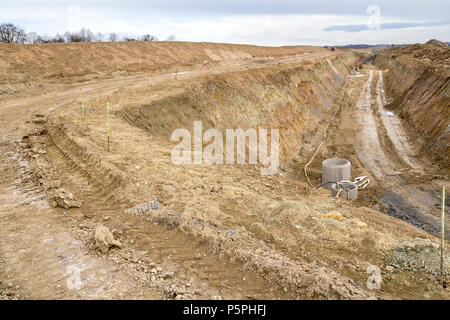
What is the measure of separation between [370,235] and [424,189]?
38.4 ft

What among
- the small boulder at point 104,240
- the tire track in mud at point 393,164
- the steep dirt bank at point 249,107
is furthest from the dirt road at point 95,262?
the tire track in mud at point 393,164

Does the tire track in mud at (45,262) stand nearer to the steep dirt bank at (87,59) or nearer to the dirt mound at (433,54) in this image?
the steep dirt bank at (87,59)

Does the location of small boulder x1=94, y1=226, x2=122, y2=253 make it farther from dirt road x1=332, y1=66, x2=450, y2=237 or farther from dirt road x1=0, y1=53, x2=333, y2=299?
dirt road x1=332, y1=66, x2=450, y2=237

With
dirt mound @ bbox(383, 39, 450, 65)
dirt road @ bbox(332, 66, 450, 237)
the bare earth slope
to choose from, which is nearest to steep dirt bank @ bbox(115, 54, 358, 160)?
the bare earth slope

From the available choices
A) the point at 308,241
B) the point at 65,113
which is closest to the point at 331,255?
the point at 308,241

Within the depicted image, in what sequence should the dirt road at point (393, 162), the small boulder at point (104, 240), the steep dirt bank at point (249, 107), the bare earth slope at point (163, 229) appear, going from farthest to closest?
the steep dirt bank at point (249, 107) → the dirt road at point (393, 162) → the small boulder at point (104, 240) → the bare earth slope at point (163, 229)

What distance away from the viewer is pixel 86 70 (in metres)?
27.9

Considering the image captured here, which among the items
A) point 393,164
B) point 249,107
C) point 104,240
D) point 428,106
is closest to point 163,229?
point 104,240

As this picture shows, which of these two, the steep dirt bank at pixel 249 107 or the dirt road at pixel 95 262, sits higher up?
the steep dirt bank at pixel 249 107

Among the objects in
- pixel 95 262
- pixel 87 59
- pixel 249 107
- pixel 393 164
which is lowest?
pixel 393 164

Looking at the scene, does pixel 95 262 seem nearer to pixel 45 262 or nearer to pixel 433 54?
pixel 45 262

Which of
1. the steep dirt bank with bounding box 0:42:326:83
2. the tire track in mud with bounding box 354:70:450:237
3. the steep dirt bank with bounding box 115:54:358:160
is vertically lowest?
the tire track in mud with bounding box 354:70:450:237

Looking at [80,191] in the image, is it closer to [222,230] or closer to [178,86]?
[222,230]

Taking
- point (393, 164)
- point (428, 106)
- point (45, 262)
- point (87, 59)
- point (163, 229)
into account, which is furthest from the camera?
point (87, 59)
